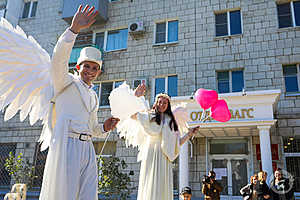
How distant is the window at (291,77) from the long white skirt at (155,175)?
8.93 meters

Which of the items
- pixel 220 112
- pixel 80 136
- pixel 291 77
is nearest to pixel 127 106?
pixel 80 136

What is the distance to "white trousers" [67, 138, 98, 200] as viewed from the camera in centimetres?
238

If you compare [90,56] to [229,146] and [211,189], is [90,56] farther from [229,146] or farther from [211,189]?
[229,146]

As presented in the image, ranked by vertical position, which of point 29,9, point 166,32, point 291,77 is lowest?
point 291,77

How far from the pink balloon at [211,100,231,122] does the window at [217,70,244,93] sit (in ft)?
20.8

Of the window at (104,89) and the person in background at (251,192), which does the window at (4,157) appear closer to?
the window at (104,89)

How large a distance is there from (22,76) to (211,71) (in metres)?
10.8

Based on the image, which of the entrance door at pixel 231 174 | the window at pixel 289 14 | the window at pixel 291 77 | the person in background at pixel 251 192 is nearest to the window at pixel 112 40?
the window at pixel 289 14

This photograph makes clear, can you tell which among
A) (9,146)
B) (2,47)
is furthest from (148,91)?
(2,47)

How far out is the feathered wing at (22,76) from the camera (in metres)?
2.58

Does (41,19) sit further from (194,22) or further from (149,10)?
(194,22)

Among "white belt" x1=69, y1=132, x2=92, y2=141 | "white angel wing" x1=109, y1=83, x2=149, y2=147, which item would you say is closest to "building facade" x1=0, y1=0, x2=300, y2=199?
"white angel wing" x1=109, y1=83, x2=149, y2=147

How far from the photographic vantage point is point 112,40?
15328 millimetres

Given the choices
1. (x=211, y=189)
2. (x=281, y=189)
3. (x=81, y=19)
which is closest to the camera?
(x=81, y=19)
